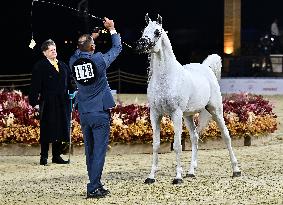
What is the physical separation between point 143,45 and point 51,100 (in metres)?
2.86

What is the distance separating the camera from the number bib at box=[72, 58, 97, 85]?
7500 millimetres

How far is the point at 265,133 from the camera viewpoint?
12.7m

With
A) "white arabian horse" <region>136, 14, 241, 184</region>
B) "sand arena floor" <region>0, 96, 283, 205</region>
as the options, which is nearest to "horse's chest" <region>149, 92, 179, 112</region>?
"white arabian horse" <region>136, 14, 241, 184</region>

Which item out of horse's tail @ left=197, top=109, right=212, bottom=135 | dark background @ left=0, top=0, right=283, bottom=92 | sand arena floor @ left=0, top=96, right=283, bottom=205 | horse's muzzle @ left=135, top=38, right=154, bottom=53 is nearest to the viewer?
sand arena floor @ left=0, top=96, right=283, bottom=205

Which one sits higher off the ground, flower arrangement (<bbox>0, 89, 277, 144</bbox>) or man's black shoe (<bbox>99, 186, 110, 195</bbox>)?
flower arrangement (<bbox>0, 89, 277, 144</bbox>)

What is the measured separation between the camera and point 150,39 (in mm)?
8180

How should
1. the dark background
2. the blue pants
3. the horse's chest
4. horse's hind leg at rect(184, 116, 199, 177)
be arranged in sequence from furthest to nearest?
the dark background, horse's hind leg at rect(184, 116, 199, 177), the horse's chest, the blue pants

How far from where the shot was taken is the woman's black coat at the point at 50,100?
10.5 m

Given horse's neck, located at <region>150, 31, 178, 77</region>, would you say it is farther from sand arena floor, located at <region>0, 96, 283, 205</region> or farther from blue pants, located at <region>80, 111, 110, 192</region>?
sand arena floor, located at <region>0, 96, 283, 205</region>

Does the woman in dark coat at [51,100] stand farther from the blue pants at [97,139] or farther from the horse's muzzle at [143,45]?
the blue pants at [97,139]

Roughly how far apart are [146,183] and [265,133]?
484 cm

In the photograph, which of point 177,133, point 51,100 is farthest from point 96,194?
point 51,100

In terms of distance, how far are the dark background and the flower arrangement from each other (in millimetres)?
12150

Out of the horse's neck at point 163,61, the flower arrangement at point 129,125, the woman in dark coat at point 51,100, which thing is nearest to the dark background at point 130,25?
the flower arrangement at point 129,125
